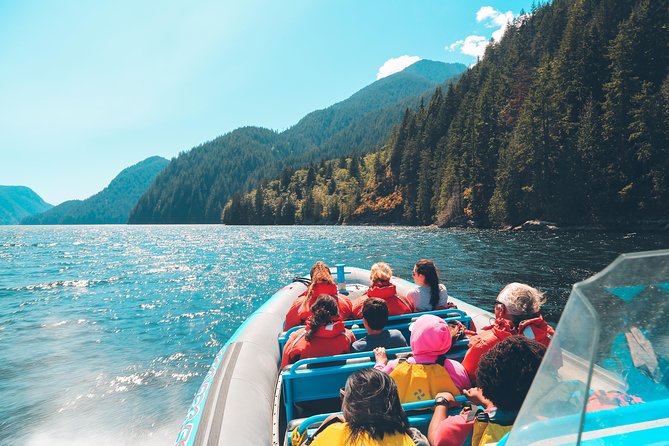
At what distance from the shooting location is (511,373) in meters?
2.22

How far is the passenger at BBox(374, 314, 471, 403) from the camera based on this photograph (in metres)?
3.05

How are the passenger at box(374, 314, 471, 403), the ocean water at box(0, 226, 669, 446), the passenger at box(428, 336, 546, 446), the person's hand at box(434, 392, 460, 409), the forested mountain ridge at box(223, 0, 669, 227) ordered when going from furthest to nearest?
the forested mountain ridge at box(223, 0, 669, 227)
the ocean water at box(0, 226, 669, 446)
the passenger at box(374, 314, 471, 403)
the person's hand at box(434, 392, 460, 409)
the passenger at box(428, 336, 546, 446)

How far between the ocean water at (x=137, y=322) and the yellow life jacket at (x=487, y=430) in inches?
235

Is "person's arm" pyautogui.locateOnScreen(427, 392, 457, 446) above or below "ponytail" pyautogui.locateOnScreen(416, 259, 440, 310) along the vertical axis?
below

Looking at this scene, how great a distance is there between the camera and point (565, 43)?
53375mm

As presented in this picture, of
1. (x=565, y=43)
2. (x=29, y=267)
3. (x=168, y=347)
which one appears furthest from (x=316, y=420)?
(x=565, y=43)

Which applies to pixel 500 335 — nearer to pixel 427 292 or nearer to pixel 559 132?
pixel 427 292

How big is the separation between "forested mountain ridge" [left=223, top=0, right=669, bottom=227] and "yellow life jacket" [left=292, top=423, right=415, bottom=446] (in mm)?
48057

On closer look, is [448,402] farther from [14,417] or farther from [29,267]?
[29,267]

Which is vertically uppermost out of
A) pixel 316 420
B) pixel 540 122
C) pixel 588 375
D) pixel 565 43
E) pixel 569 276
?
pixel 565 43

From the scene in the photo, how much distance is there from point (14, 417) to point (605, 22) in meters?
Result: 72.3

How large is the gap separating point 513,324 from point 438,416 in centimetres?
137

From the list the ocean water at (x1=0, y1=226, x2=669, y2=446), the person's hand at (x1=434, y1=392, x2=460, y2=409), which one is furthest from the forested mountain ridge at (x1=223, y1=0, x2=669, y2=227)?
the person's hand at (x1=434, y1=392, x2=460, y2=409)

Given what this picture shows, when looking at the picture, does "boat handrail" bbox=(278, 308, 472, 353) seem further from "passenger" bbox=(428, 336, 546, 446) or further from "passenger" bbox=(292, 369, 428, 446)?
"passenger" bbox=(292, 369, 428, 446)
